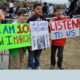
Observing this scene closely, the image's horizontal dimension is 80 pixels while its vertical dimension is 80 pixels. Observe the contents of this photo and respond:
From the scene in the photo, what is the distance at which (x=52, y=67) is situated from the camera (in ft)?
15.5

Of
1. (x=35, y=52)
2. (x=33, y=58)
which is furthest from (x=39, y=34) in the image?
(x=33, y=58)

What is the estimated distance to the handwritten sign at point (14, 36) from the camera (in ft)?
12.2

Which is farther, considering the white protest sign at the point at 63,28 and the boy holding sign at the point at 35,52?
the white protest sign at the point at 63,28

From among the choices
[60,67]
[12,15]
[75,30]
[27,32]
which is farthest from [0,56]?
[12,15]

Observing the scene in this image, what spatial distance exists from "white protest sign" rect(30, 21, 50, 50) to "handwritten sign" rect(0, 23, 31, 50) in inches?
4.4

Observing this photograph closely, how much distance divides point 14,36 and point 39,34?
1.92 feet

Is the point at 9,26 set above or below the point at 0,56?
above

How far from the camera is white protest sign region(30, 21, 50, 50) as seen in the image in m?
4.01

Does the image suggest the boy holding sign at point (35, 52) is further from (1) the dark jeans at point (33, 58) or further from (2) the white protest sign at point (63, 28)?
(2) the white protest sign at point (63, 28)

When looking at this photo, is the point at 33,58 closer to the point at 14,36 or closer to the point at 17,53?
the point at 17,53

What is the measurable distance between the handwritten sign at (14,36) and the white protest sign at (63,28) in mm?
676

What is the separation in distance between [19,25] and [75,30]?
1449 millimetres

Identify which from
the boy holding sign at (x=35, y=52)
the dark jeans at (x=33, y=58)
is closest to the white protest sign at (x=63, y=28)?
the boy holding sign at (x=35, y=52)

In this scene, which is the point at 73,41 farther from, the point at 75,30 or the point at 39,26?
the point at 39,26
